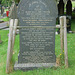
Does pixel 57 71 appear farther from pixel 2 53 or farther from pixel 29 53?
pixel 2 53

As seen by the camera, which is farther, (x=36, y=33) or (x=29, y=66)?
(x=36, y=33)

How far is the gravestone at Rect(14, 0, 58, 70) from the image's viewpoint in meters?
4.90

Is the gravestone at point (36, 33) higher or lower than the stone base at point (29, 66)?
higher

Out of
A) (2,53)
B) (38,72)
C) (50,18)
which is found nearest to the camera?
(38,72)

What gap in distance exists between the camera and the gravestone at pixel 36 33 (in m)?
4.90

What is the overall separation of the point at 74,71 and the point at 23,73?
1.60 m

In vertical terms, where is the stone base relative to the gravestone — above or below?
below

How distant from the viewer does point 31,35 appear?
4.99 m

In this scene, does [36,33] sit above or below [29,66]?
above

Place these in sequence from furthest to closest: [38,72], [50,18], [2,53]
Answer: [2,53], [50,18], [38,72]

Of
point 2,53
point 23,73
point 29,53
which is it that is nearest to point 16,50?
point 2,53

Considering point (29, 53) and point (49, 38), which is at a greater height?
point (49, 38)

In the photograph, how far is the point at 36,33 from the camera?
16.4 ft

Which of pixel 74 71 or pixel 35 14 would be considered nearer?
pixel 74 71
